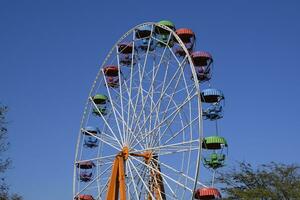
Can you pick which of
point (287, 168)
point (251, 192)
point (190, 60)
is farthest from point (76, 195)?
point (287, 168)

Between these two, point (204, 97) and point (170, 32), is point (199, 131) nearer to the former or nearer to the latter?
point (204, 97)

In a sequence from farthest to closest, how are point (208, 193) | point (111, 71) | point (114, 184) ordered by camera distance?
point (111, 71) → point (114, 184) → point (208, 193)

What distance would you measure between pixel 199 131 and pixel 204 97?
3.04 meters

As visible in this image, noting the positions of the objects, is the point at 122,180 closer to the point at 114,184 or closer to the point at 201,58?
the point at 114,184

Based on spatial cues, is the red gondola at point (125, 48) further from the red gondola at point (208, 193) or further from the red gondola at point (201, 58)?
the red gondola at point (208, 193)

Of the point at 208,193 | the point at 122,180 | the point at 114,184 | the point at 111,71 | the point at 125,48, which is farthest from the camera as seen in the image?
the point at 111,71

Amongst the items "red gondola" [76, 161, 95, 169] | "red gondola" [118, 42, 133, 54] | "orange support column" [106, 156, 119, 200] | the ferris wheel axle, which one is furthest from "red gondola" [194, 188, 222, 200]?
"red gondola" [118, 42, 133, 54]

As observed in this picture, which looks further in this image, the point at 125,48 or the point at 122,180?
the point at 125,48

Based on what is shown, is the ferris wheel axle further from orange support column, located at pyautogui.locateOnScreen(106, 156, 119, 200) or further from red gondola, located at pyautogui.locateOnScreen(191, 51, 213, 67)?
red gondola, located at pyautogui.locateOnScreen(191, 51, 213, 67)

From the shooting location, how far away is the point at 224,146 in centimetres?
2239

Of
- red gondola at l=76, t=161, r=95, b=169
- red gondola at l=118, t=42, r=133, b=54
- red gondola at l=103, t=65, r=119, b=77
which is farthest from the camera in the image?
red gondola at l=103, t=65, r=119, b=77

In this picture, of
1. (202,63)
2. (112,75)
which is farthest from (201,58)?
(112,75)

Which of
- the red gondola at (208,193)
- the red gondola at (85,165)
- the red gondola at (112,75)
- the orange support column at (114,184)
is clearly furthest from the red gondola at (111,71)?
the red gondola at (208,193)

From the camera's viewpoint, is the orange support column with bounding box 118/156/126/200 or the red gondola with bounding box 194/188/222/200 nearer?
the red gondola with bounding box 194/188/222/200
